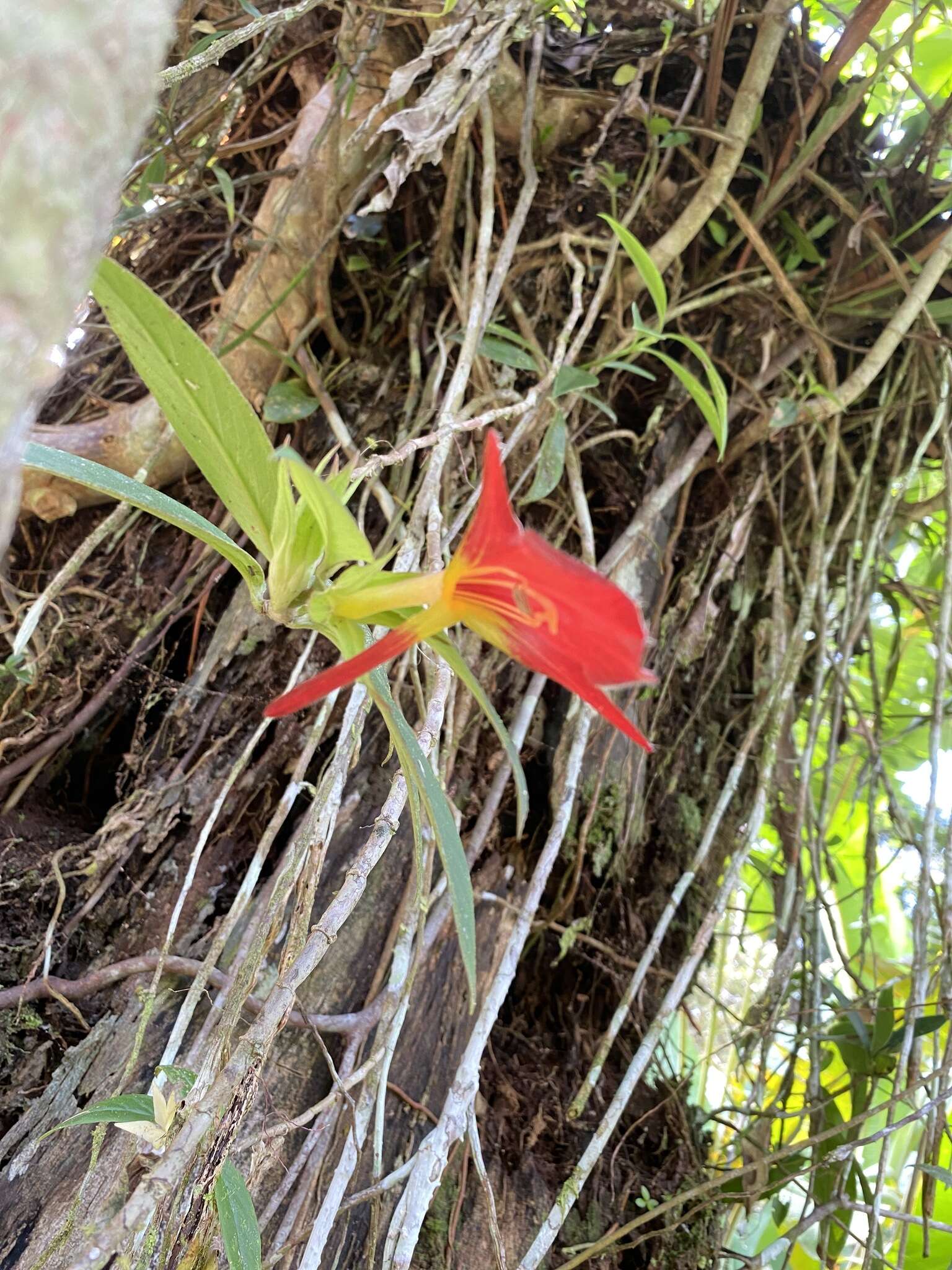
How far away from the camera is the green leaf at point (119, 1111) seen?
62 cm

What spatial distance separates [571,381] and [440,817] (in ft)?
2.36

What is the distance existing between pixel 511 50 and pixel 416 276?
1.23 feet

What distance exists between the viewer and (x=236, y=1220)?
578mm

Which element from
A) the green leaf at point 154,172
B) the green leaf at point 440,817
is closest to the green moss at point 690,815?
the green leaf at point 440,817

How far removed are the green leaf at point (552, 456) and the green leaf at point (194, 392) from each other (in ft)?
1.99

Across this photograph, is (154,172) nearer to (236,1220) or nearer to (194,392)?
(194,392)

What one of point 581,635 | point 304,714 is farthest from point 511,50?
point 581,635

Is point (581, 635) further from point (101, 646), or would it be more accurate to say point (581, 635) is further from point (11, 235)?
point (101, 646)

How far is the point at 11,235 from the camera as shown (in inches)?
7.1

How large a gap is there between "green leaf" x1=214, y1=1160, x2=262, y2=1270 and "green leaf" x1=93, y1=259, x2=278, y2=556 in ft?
1.43

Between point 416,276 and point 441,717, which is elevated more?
point 416,276

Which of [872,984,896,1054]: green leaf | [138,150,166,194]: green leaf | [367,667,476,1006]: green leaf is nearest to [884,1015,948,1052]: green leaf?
[872,984,896,1054]: green leaf

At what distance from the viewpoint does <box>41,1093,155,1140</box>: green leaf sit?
2.04 ft

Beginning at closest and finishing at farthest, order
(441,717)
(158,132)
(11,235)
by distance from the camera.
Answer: (11,235), (441,717), (158,132)
